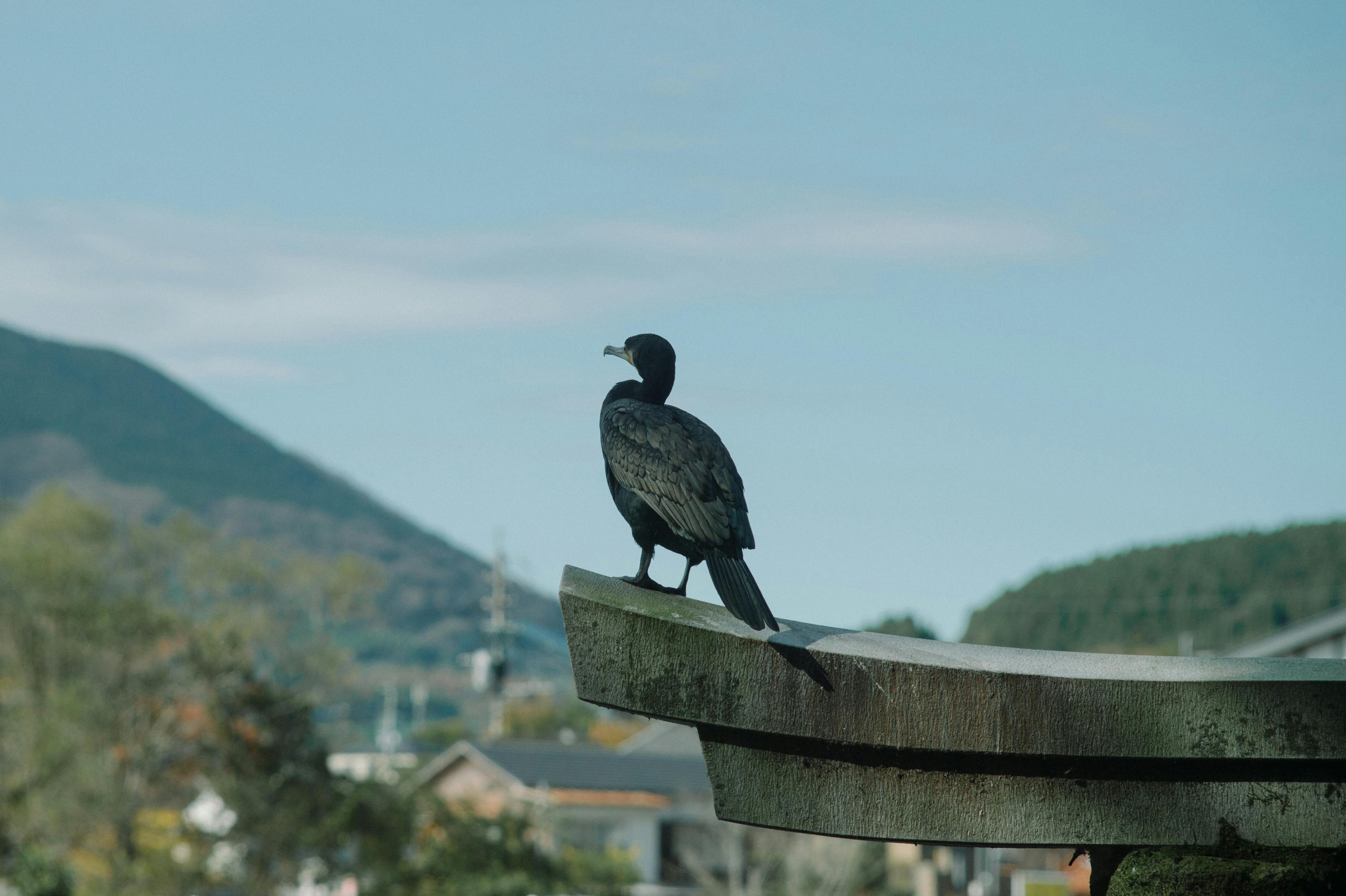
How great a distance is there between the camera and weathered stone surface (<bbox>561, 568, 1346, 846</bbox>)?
4.77 meters

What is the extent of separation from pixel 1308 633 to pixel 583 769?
66.5ft

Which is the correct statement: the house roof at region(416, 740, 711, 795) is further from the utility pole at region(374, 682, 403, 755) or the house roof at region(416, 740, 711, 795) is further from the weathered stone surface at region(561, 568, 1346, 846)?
the weathered stone surface at region(561, 568, 1346, 846)

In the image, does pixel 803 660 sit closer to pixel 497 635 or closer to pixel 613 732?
pixel 497 635

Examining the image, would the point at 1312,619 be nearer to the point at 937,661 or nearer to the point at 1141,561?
the point at 937,661

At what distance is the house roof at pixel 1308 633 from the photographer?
24109mm

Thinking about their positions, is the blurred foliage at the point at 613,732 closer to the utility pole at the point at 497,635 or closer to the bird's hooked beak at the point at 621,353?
the utility pole at the point at 497,635

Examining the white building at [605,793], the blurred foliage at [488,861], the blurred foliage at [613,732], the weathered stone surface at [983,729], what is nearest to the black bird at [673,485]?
the weathered stone surface at [983,729]

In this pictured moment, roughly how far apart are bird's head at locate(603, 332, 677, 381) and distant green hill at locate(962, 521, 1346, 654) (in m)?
81.0

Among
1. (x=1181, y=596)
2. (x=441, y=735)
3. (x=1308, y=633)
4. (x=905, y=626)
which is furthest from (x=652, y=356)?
(x=1181, y=596)

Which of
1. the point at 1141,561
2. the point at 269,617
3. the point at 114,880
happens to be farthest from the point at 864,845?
the point at 1141,561

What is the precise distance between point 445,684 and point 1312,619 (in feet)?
532

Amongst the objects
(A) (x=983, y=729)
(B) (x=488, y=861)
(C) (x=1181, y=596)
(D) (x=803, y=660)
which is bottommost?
(B) (x=488, y=861)

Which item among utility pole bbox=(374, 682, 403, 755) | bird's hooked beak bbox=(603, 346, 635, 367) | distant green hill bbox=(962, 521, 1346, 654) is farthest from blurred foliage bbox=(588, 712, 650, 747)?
bird's hooked beak bbox=(603, 346, 635, 367)

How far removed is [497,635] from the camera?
35219 millimetres
